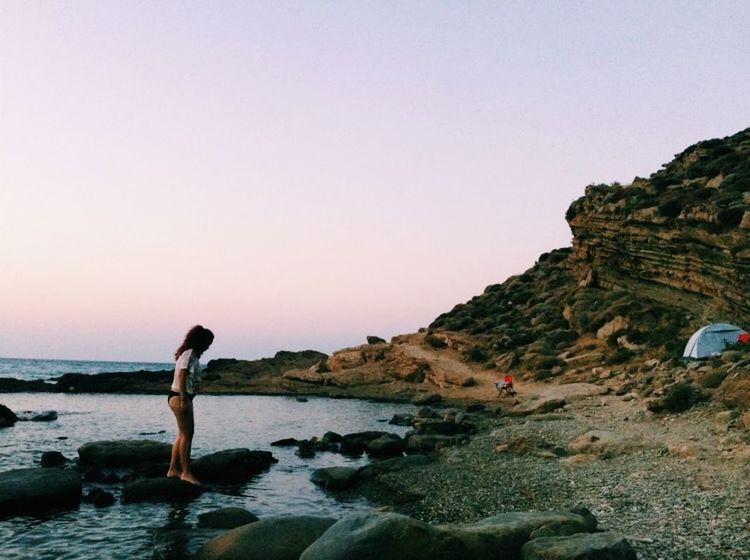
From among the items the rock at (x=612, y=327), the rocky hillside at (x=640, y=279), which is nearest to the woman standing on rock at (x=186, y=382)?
the rocky hillside at (x=640, y=279)

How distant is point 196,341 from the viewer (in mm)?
13297

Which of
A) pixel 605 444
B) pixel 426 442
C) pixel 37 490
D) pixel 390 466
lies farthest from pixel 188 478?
pixel 605 444

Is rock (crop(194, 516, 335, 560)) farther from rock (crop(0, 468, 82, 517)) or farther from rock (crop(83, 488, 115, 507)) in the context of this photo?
rock (crop(0, 468, 82, 517))

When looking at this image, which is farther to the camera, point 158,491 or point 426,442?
point 426,442

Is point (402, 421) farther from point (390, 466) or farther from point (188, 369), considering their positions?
point (188, 369)

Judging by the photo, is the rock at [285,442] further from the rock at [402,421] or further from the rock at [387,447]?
the rock at [402,421]

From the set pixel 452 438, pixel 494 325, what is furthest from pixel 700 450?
pixel 494 325

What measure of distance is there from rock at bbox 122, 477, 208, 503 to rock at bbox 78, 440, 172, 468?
5337mm

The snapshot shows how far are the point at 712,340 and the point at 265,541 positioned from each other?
83.8ft

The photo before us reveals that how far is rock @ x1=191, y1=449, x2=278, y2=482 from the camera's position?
16203 mm

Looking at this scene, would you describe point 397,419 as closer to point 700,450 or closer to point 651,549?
point 700,450

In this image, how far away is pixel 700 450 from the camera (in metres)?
13.1

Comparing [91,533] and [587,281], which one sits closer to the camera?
[91,533]

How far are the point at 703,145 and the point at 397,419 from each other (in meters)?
47.0
